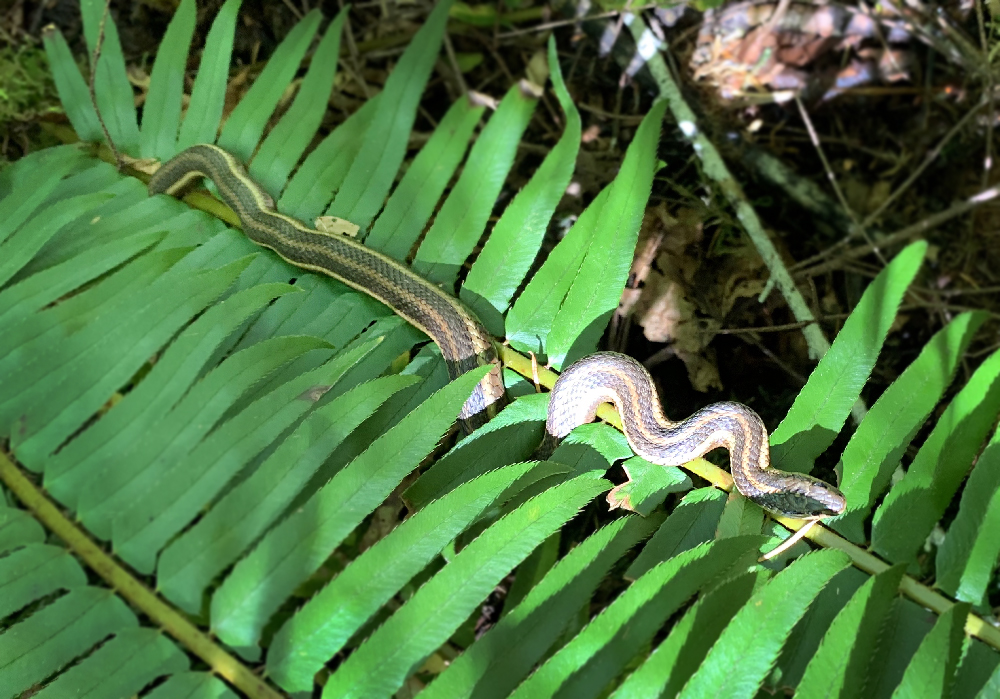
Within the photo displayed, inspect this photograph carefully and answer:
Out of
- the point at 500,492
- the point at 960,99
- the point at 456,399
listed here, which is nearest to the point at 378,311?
the point at 456,399

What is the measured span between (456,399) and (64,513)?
5.39 feet

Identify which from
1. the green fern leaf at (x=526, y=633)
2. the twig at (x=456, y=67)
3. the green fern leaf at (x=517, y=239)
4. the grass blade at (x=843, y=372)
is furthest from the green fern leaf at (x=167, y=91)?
the grass blade at (x=843, y=372)

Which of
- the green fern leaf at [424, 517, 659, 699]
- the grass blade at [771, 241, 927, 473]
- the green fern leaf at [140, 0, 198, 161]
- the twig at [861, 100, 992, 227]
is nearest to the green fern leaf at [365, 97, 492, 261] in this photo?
the green fern leaf at [140, 0, 198, 161]

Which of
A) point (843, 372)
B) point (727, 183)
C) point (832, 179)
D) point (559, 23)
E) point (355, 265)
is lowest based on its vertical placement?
point (355, 265)

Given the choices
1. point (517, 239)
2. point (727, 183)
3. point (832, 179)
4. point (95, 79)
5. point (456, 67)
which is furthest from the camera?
point (456, 67)

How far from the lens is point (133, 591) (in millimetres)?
2398

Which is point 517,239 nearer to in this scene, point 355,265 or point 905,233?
point 355,265

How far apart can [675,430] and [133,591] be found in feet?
7.45

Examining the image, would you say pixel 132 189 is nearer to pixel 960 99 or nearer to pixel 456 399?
pixel 456 399

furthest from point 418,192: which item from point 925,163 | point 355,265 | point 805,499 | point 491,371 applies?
point 925,163

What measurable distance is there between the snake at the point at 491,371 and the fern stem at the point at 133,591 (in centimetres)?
131

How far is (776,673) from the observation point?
7.51ft

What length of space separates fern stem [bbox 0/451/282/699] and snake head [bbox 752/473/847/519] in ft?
6.61

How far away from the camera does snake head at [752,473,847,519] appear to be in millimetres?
2471
